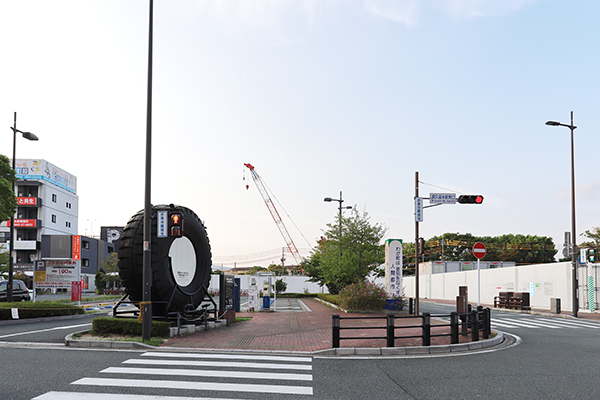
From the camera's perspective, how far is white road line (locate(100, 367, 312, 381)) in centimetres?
888

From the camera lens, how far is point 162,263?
1502 cm

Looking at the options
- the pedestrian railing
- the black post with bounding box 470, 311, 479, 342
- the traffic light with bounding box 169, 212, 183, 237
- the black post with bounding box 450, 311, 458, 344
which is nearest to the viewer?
the pedestrian railing

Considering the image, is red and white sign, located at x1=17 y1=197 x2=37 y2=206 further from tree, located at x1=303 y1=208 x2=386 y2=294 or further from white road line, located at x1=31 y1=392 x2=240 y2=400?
white road line, located at x1=31 y1=392 x2=240 y2=400

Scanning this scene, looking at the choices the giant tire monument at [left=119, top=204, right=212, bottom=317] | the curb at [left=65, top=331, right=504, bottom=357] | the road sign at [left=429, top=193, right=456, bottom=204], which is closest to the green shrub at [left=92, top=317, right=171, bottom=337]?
the curb at [left=65, top=331, right=504, bottom=357]

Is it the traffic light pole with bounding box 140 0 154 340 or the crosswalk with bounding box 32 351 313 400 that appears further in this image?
the traffic light pole with bounding box 140 0 154 340

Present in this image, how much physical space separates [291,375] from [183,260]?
27.1ft

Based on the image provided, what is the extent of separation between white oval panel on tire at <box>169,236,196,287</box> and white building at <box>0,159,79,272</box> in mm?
60177

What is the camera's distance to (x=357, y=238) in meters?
31.6

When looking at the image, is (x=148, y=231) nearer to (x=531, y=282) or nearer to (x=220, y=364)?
(x=220, y=364)

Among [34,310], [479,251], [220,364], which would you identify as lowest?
[34,310]

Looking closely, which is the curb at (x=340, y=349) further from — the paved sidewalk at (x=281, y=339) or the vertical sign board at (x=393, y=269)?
the vertical sign board at (x=393, y=269)

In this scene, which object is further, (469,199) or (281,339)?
(469,199)

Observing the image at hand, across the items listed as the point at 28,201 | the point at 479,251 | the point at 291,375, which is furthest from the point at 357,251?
the point at 28,201

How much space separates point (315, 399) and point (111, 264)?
68.3 m
